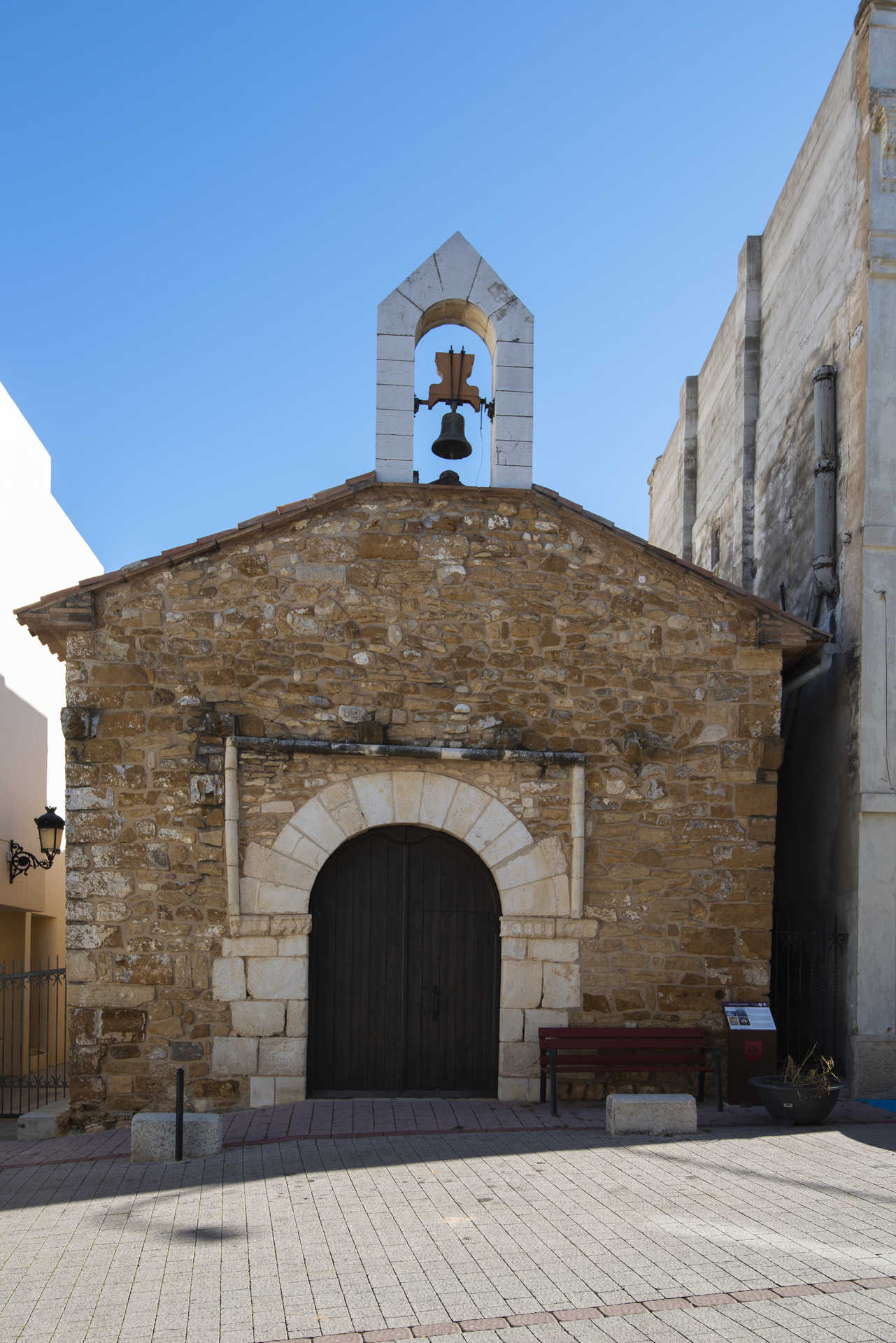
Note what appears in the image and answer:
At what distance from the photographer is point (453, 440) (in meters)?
8.76

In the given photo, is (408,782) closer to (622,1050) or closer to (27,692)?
(622,1050)

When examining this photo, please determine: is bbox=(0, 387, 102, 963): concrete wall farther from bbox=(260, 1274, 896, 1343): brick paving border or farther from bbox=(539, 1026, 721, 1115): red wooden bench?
bbox=(260, 1274, 896, 1343): brick paving border

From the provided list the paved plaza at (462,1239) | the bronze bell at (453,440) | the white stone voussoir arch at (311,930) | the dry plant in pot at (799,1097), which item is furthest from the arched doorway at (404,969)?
the bronze bell at (453,440)

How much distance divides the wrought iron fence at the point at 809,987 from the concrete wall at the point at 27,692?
7.82 meters

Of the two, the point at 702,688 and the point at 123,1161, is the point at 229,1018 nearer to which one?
the point at 123,1161

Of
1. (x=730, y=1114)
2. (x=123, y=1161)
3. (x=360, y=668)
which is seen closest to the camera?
(x=123, y=1161)

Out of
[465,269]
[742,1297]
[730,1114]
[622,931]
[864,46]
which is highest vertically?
[864,46]

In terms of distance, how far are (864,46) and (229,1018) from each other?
9317mm

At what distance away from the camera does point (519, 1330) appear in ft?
13.1

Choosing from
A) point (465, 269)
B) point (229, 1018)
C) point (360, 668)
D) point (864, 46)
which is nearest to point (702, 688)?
point (360, 668)

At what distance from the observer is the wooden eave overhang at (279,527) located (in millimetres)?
7992

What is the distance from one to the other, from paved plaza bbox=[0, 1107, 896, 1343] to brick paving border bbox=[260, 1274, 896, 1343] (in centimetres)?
1

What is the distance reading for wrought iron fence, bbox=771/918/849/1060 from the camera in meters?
8.70

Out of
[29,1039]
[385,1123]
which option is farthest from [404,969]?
[29,1039]
